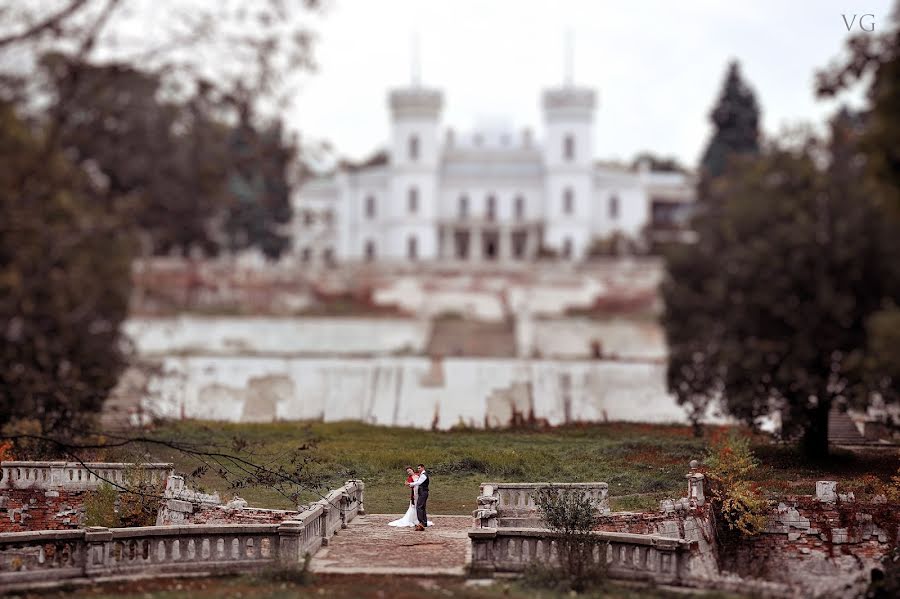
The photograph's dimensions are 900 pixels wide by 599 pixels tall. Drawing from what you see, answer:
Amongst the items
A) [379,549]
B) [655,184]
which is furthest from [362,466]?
[655,184]

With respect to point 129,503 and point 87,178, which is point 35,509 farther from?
point 87,178

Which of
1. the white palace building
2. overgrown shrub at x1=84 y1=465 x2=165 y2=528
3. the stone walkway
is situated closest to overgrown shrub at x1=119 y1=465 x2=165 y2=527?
overgrown shrub at x1=84 y1=465 x2=165 y2=528

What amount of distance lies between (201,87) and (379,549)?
19.9 feet

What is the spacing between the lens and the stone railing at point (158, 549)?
12.0 meters

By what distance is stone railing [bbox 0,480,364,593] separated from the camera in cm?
1202

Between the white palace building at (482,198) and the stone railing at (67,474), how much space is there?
65.1 m

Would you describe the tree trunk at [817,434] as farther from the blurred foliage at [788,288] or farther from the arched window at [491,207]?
the arched window at [491,207]

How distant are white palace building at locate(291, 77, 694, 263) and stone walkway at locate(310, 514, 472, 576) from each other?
6701 cm

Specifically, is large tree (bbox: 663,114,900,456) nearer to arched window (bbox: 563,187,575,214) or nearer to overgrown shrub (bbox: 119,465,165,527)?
overgrown shrub (bbox: 119,465,165,527)

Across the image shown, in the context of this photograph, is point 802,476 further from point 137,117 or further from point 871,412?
point 137,117

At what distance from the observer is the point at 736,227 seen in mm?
34625

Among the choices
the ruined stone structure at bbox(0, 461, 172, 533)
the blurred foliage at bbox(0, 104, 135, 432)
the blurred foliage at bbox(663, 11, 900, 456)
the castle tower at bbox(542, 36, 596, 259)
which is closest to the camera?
the ruined stone structure at bbox(0, 461, 172, 533)

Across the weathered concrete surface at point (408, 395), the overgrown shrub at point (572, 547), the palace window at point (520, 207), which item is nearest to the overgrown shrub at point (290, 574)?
the overgrown shrub at point (572, 547)

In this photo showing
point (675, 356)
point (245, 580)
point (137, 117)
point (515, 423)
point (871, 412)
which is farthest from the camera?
point (675, 356)
